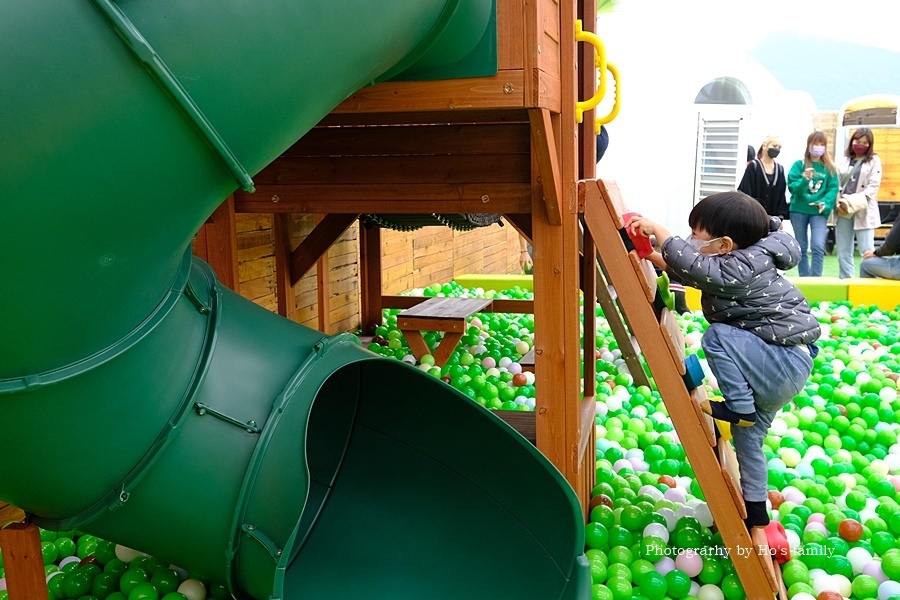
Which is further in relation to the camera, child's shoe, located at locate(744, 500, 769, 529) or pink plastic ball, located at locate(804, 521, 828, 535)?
pink plastic ball, located at locate(804, 521, 828, 535)

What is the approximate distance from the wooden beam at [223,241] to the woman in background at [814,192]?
6.29m

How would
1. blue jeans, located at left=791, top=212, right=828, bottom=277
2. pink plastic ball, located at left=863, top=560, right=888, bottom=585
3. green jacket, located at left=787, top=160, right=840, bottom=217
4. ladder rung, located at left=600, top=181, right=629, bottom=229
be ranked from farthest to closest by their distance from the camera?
blue jeans, located at left=791, top=212, right=828, bottom=277, green jacket, located at left=787, top=160, right=840, bottom=217, pink plastic ball, located at left=863, top=560, right=888, bottom=585, ladder rung, located at left=600, top=181, right=629, bottom=229

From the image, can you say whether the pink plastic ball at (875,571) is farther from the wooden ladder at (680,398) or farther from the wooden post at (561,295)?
the wooden post at (561,295)

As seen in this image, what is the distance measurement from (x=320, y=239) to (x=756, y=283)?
2.72m

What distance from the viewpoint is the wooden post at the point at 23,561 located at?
5.98 ft

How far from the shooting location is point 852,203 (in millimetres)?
7902

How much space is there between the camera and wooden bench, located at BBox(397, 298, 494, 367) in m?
4.86

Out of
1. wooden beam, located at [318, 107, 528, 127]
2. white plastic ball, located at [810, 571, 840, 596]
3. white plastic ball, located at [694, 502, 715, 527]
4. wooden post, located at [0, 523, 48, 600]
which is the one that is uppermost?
wooden beam, located at [318, 107, 528, 127]

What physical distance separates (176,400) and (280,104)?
26.9 inches

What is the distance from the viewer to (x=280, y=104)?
51.4 inches

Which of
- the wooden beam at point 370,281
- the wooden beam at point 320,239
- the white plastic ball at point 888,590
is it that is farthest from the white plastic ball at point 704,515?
the wooden beam at point 370,281

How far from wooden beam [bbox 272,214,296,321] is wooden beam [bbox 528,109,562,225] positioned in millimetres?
2408

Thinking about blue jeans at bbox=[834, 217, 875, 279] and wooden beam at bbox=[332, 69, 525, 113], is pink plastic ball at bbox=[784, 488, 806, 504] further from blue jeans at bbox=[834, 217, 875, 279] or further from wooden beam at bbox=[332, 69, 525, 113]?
blue jeans at bbox=[834, 217, 875, 279]

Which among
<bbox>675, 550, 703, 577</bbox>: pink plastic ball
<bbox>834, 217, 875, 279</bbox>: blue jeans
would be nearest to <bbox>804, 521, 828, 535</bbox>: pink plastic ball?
<bbox>675, 550, 703, 577</bbox>: pink plastic ball
